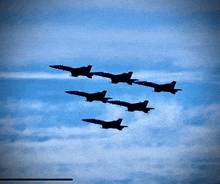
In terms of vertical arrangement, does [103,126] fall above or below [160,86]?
below

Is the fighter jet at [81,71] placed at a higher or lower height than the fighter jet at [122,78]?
higher

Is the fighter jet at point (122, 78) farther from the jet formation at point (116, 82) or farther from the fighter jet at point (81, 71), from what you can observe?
the fighter jet at point (81, 71)

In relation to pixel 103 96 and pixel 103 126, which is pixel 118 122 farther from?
pixel 103 96

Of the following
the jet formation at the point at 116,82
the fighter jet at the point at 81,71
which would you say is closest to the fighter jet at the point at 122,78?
the jet formation at the point at 116,82

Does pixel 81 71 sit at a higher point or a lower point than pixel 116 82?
higher

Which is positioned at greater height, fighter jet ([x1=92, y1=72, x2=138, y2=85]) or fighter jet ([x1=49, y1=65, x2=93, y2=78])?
fighter jet ([x1=49, y1=65, x2=93, y2=78])

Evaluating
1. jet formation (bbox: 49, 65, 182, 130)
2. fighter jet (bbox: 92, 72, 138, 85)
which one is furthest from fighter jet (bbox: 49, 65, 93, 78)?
fighter jet (bbox: 92, 72, 138, 85)

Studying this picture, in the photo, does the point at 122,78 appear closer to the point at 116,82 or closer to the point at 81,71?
the point at 116,82

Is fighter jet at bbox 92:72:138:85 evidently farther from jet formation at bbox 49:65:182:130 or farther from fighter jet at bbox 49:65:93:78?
fighter jet at bbox 49:65:93:78

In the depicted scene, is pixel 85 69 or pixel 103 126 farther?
pixel 103 126

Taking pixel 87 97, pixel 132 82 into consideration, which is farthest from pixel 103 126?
pixel 132 82

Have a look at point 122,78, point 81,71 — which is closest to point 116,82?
point 122,78

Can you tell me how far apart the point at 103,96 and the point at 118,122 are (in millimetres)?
21371

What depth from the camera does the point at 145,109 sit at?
16575 cm
